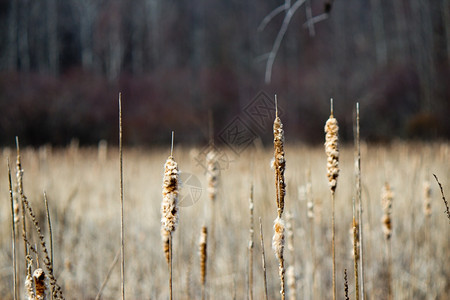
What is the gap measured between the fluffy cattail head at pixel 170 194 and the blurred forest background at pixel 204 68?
29.0 ft

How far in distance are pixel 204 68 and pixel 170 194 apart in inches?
574

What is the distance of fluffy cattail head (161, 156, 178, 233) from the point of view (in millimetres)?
729

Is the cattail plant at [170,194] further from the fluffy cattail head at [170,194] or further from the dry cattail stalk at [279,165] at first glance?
the dry cattail stalk at [279,165]

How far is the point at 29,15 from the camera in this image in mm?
14758

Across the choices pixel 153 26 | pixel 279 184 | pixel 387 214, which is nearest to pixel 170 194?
pixel 279 184

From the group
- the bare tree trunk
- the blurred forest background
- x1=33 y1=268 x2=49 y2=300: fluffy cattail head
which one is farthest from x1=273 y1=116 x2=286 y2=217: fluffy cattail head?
the bare tree trunk

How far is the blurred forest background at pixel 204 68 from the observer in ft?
35.1

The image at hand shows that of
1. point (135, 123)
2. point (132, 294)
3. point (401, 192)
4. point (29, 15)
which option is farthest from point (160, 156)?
point (29, 15)

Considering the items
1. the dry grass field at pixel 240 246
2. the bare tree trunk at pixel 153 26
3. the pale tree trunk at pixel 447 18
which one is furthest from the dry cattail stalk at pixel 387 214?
the bare tree trunk at pixel 153 26

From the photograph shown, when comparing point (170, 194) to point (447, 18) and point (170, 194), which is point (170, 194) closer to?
point (170, 194)

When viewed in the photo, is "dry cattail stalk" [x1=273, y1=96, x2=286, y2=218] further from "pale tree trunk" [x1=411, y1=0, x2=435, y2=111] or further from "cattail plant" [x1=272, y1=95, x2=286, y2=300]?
"pale tree trunk" [x1=411, y1=0, x2=435, y2=111]

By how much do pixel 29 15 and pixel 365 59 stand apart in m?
12.3

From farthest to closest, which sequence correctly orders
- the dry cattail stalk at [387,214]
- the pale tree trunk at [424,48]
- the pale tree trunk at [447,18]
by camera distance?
the pale tree trunk at [447,18], the pale tree trunk at [424,48], the dry cattail stalk at [387,214]

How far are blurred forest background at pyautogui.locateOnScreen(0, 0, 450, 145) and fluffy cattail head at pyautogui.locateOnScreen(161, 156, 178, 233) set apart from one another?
884 cm
